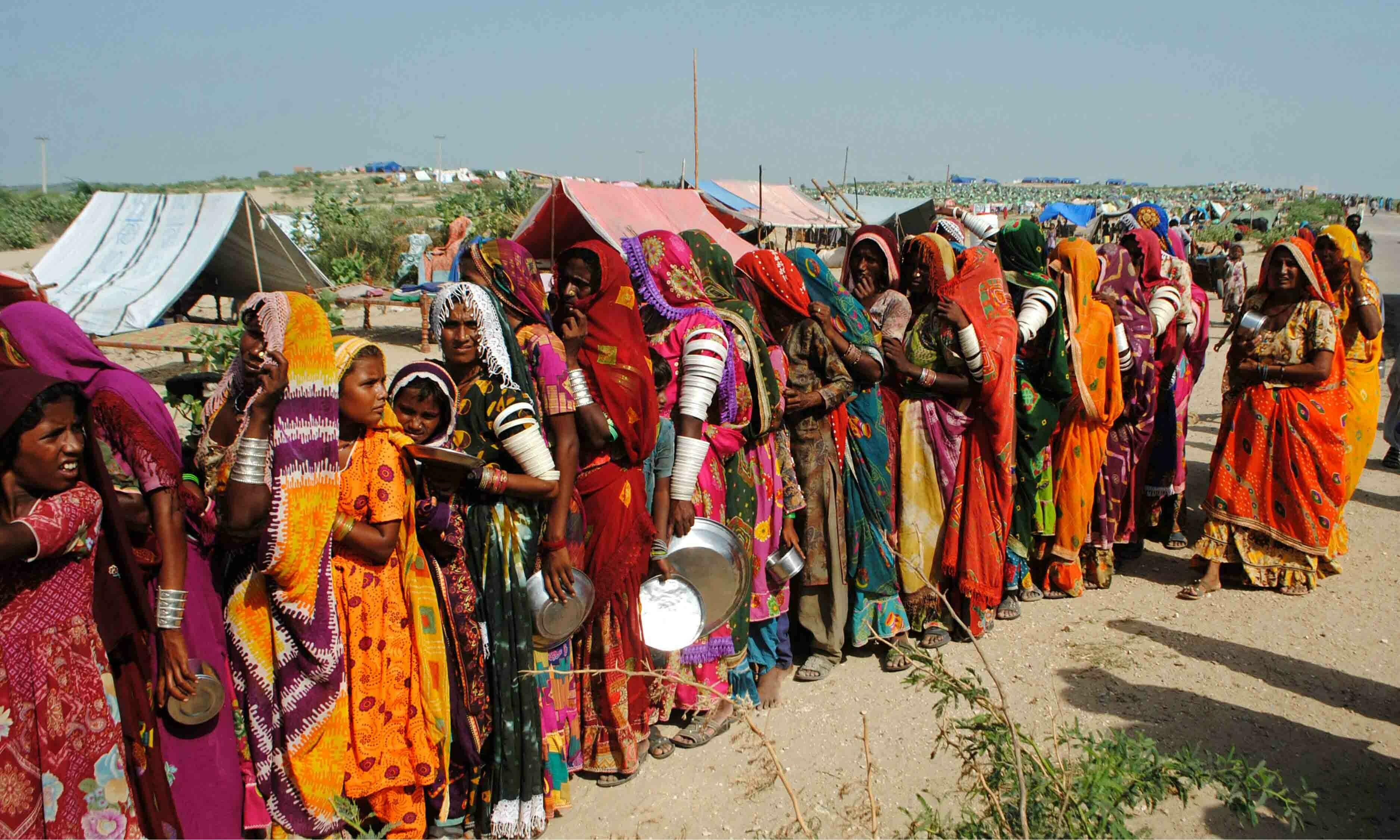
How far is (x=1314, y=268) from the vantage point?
4.93 meters

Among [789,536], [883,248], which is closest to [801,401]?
[789,536]

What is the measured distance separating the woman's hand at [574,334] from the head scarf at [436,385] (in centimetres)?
47

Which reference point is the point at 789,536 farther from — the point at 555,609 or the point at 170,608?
the point at 170,608

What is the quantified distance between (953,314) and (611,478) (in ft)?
6.53

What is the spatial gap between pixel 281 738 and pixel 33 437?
1140 mm

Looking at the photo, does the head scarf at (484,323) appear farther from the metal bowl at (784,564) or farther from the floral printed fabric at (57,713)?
the metal bowl at (784,564)

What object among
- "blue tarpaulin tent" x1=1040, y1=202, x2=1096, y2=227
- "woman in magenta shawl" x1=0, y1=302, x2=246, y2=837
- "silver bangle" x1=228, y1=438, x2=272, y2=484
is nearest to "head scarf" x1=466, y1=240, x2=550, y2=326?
"silver bangle" x1=228, y1=438, x2=272, y2=484

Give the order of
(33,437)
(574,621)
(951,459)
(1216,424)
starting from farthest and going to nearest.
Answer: (1216,424)
(951,459)
(574,621)
(33,437)

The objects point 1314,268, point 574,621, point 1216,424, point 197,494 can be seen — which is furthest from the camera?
point 1216,424

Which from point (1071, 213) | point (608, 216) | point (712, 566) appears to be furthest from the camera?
point (1071, 213)

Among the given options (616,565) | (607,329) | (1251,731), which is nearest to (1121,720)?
(1251,731)

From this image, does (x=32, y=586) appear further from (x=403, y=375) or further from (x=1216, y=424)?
(x=1216, y=424)

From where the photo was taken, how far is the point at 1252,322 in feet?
16.8

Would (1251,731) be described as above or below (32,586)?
below
